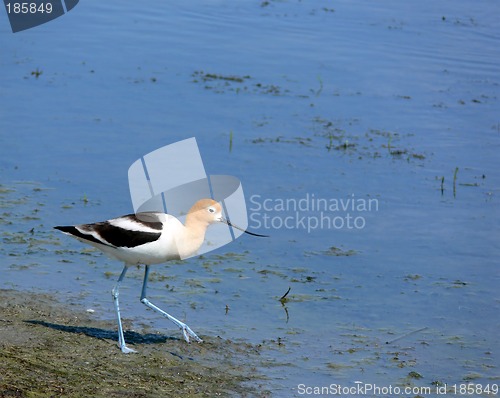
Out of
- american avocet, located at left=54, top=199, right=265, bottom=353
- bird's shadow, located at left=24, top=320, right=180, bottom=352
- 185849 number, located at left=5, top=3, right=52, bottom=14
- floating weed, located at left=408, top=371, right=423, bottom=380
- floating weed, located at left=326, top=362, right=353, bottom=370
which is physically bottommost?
floating weed, located at left=408, top=371, right=423, bottom=380

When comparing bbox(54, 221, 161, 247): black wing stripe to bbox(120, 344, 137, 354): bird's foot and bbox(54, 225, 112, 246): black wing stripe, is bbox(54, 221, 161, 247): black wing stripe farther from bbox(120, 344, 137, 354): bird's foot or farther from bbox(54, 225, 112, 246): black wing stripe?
bbox(120, 344, 137, 354): bird's foot

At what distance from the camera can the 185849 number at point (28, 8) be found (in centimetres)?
1628

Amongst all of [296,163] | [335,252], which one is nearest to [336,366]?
[335,252]

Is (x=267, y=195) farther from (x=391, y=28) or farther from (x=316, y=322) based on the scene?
(x=391, y=28)

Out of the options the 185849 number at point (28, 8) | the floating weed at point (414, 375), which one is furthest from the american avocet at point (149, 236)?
the 185849 number at point (28, 8)

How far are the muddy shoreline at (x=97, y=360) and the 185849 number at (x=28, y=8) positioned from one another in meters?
9.68

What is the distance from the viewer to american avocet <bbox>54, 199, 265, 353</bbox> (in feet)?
22.5

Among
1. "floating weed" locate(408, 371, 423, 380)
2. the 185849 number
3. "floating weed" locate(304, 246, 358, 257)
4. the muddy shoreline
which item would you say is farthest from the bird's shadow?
the 185849 number

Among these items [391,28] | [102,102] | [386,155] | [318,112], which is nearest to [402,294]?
[386,155]

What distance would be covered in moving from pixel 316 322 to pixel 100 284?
1.72 meters

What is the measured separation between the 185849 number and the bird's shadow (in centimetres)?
1019

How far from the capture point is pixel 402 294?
27.1 feet

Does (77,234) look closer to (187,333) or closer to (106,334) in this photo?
(106,334)

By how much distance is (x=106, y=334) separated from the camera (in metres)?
6.99
